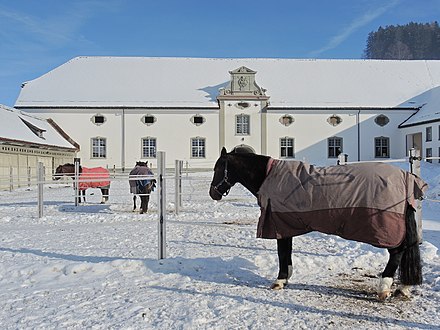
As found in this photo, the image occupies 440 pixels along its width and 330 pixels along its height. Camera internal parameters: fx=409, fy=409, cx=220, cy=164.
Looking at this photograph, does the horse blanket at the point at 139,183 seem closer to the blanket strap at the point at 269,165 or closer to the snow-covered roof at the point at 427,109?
the blanket strap at the point at 269,165

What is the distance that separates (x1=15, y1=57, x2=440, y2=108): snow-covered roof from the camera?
111 ft

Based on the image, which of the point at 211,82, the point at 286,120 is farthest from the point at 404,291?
the point at 211,82

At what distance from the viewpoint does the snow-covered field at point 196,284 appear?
3791 millimetres

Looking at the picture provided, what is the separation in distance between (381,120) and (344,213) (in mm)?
32229

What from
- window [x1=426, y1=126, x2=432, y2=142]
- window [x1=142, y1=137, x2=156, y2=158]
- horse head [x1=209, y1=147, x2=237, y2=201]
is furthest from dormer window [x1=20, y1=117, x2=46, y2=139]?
window [x1=426, y1=126, x2=432, y2=142]

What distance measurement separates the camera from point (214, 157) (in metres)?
34.1

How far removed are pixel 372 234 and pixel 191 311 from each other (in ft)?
6.60

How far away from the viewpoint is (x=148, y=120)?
33531mm

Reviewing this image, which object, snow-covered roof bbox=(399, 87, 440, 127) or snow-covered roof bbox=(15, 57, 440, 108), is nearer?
snow-covered roof bbox=(399, 87, 440, 127)

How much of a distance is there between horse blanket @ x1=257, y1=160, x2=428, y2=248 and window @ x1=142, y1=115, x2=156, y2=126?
29.6 m

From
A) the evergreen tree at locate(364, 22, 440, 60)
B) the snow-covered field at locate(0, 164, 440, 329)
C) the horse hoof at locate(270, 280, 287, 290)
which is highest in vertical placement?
the evergreen tree at locate(364, 22, 440, 60)

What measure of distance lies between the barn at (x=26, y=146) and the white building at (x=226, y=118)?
9.31ft

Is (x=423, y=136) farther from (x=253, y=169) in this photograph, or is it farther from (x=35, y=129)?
(x=253, y=169)

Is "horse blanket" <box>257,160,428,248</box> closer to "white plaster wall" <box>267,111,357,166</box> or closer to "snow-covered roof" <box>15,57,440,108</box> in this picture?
"snow-covered roof" <box>15,57,440,108</box>
